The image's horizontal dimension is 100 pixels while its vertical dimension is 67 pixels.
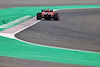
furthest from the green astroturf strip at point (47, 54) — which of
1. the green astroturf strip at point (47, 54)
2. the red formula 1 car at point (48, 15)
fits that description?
the red formula 1 car at point (48, 15)

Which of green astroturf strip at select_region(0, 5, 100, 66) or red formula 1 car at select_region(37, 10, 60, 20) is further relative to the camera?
red formula 1 car at select_region(37, 10, 60, 20)

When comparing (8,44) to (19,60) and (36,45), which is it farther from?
(19,60)

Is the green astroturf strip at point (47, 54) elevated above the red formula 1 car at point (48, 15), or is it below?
above

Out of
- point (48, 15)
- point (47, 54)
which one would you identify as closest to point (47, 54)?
point (47, 54)

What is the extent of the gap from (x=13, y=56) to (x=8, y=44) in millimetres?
2201

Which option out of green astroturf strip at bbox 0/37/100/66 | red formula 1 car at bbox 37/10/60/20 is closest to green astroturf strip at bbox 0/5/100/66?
green astroturf strip at bbox 0/37/100/66

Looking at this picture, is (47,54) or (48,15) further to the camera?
(48,15)

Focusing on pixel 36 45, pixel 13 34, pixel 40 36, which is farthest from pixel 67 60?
pixel 13 34

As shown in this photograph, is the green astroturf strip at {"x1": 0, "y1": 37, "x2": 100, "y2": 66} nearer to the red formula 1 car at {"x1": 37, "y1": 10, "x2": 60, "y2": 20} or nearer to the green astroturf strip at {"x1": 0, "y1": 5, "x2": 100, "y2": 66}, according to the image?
the green astroturf strip at {"x1": 0, "y1": 5, "x2": 100, "y2": 66}

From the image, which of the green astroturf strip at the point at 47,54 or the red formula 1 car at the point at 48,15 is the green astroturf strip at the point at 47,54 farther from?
the red formula 1 car at the point at 48,15

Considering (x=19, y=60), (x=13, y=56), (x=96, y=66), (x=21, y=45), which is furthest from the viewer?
(x=21, y=45)

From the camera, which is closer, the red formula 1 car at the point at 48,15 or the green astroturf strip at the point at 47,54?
the green astroturf strip at the point at 47,54

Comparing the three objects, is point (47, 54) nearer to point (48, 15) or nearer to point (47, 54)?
point (47, 54)

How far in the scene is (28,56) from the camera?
898cm
